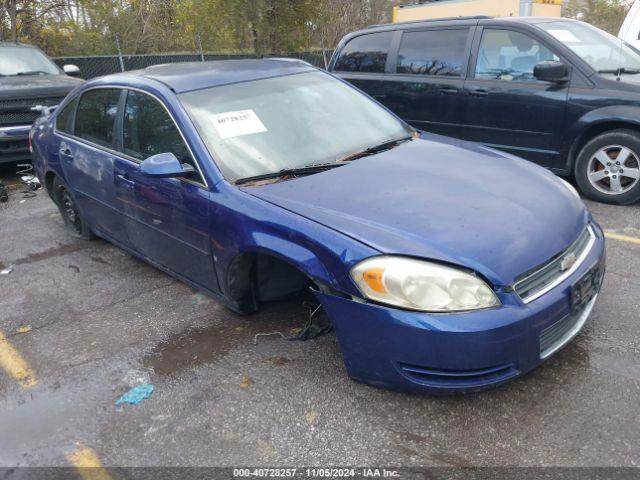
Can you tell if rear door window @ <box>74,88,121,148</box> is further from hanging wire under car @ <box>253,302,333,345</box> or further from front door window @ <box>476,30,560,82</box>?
front door window @ <box>476,30,560,82</box>

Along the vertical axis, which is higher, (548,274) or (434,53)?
(434,53)

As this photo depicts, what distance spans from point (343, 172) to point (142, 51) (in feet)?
57.2

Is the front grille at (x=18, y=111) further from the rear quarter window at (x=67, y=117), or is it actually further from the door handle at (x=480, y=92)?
the door handle at (x=480, y=92)

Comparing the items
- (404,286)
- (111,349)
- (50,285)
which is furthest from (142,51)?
(404,286)

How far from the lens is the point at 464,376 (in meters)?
2.38

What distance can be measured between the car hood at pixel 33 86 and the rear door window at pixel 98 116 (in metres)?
3.78

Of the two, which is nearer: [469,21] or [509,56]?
[509,56]

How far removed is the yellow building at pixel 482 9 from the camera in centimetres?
1184

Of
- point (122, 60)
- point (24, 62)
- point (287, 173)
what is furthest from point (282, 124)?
point (122, 60)

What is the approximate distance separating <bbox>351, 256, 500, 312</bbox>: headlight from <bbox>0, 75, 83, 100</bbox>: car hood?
7158mm

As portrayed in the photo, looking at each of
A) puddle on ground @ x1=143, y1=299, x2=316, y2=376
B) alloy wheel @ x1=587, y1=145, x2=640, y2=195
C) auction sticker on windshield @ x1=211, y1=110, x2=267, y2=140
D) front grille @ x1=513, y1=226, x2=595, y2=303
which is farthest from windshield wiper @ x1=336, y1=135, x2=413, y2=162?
alloy wheel @ x1=587, y1=145, x2=640, y2=195

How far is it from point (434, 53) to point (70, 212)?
415 cm

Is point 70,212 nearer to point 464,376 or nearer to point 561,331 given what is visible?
point 464,376

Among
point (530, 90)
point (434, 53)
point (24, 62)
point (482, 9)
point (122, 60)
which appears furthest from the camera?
point (122, 60)
